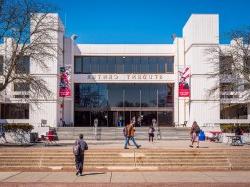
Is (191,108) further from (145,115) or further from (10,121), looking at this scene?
(10,121)

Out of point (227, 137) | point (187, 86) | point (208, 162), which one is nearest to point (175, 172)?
point (208, 162)

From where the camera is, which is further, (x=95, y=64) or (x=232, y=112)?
(x=95, y=64)

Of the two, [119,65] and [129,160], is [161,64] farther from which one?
[129,160]

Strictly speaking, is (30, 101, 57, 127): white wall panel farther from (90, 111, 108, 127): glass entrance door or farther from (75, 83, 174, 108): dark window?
(90, 111, 108, 127): glass entrance door

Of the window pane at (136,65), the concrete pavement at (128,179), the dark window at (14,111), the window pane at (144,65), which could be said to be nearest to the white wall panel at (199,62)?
the window pane at (144,65)

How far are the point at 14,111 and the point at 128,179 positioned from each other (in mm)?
38724

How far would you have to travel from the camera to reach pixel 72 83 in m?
60.5

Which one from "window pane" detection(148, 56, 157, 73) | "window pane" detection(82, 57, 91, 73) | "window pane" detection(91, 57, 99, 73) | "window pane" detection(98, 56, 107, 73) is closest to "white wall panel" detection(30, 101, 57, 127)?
"window pane" detection(82, 57, 91, 73)

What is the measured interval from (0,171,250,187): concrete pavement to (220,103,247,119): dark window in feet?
114

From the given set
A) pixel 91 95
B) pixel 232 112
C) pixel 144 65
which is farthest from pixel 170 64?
pixel 91 95

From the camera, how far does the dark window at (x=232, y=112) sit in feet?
187

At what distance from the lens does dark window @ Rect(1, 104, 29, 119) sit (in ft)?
186

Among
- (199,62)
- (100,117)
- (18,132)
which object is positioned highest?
(199,62)

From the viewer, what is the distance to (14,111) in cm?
5731
